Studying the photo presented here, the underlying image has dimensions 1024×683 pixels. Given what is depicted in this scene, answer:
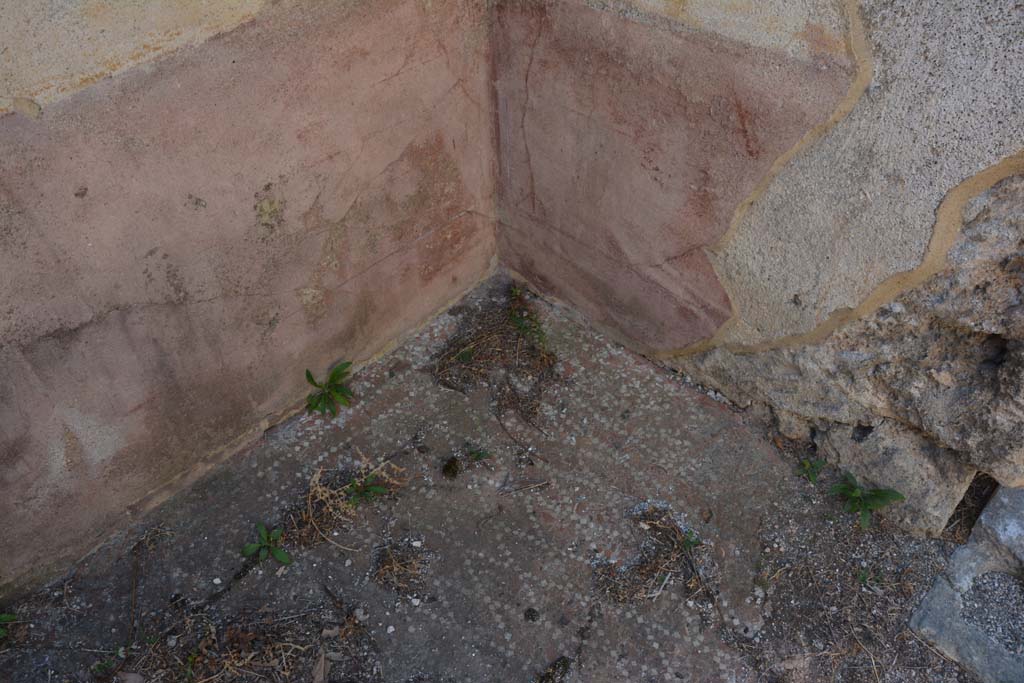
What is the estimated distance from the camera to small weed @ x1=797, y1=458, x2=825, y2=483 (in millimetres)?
2629

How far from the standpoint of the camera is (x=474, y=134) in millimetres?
2914

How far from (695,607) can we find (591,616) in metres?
0.31

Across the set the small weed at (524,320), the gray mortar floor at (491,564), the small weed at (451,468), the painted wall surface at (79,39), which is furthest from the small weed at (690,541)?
the painted wall surface at (79,39)

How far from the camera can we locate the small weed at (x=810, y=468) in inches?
104

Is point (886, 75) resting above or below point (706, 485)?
above

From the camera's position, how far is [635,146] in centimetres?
254

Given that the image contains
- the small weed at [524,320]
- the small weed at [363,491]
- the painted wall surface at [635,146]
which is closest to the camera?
the painted wall surface at [635,146]

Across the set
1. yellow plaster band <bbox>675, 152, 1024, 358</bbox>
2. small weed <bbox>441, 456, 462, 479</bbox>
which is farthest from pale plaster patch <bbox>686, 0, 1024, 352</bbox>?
small weed <bbox>441, 456, 462, 479</bbox>

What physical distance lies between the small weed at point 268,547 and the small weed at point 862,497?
1763mm

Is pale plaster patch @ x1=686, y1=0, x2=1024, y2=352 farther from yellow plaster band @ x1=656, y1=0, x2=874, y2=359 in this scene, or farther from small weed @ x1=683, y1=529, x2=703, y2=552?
small weed @ x1=683, y1=529, x2=703, y2=552

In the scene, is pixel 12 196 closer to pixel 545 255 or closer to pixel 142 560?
pixel 142 560

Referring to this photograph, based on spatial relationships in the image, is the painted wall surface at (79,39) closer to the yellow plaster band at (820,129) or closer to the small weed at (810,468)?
the yellow plaster band at (820,129)

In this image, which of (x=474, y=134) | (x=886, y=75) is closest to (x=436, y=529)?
(x=474, y=134)

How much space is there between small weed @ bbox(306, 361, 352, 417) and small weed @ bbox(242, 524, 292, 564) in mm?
494
